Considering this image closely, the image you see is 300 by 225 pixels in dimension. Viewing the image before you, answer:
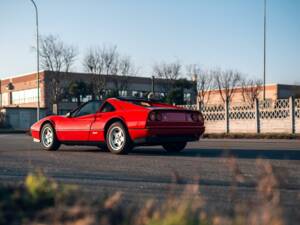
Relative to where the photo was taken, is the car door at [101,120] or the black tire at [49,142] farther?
the black tire at [49,142]

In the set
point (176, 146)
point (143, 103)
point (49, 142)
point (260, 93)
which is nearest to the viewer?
point (143, 103)

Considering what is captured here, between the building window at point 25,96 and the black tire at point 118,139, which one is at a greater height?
the building window at point 25,96

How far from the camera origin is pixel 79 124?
10.9 metres

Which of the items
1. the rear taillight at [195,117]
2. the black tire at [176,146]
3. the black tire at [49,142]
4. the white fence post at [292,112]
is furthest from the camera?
the white fence post at [292,112]

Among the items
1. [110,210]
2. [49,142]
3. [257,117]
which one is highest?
[257,117]

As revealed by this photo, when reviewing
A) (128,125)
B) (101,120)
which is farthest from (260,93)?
(128,125)

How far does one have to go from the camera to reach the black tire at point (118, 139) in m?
9.82

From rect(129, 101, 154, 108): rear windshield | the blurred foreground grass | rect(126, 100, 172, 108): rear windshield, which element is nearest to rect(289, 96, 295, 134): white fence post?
rect(126, 100, 172, 108): rear windshield

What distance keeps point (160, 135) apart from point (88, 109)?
2.17m

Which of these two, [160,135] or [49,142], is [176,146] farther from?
[49,142]

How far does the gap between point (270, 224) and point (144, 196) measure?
247 cm

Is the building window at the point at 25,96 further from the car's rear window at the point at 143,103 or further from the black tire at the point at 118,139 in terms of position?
the black tire at the point at 118,139

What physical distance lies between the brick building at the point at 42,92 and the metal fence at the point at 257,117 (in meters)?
19.5

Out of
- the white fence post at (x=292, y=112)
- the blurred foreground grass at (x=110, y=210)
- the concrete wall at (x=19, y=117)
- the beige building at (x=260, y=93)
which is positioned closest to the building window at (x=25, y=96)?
the concrete wall at (x=19, y=117)
